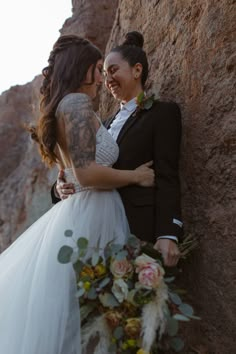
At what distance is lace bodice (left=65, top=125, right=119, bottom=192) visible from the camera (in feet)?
8.03

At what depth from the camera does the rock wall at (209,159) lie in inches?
94.4

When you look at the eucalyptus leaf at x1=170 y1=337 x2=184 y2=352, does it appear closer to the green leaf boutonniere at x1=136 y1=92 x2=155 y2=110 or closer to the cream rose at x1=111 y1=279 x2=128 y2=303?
the cream rose at x1=111 y1=279 x2=128 y2=303

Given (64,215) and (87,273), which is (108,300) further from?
(64,215)

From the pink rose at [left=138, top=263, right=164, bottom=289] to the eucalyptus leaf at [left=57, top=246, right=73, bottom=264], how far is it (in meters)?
0.29

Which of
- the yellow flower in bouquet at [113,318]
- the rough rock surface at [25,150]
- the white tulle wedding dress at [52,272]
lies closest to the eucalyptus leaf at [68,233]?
the white tulle wedding dress at [52,272]

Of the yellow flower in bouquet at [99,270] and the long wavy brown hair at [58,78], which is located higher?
the long wavy brown hair at [58,78]

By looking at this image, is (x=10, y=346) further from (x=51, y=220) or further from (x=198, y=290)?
(x=198, y=290)

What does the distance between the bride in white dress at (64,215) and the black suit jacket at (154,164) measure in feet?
0.20

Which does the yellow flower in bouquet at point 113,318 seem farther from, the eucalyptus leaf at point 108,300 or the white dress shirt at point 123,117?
the white dress shirt at point 123,117

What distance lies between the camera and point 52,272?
2172 millimetres

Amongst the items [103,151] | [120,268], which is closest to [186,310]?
[120,268]

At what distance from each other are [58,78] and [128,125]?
440mm

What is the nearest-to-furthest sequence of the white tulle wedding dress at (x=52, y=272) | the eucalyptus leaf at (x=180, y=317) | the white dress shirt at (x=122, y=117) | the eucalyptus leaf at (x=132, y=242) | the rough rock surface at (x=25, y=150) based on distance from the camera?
the eucalyptus leaf at (x=180, y=317) < the white tulle wedding dress at (x=52, y=272) < the eucalyptus leaf at (x=132, y=242) < the white dress shirt at (x=122, y=117) < the rough rock surface at (x=25, y=150)

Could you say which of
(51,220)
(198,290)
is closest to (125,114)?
(51,220)
